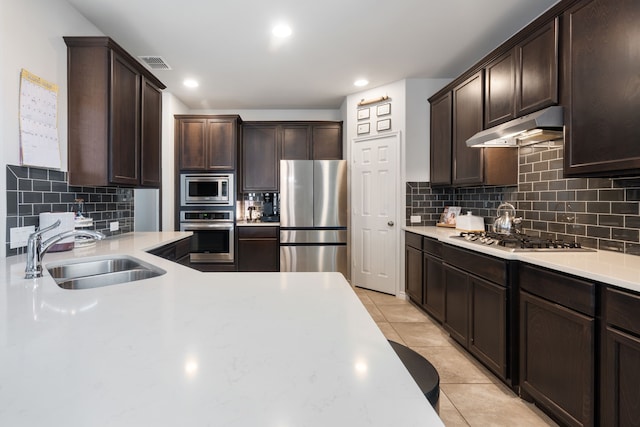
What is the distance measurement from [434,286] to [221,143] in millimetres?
3347

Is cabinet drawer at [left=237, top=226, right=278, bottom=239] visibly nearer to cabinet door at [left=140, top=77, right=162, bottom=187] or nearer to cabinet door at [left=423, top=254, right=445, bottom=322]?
cabinet door at [left=140, top=77, right=162, bottom=187]

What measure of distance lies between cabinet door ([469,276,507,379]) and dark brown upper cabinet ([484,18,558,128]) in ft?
3.95

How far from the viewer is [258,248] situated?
15.4 feet

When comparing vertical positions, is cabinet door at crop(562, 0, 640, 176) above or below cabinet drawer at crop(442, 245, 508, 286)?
above

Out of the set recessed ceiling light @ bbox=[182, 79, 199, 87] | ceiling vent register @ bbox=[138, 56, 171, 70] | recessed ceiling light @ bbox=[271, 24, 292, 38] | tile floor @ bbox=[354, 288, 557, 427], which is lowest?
tile floor @ bbox=[354, 288, 557, 427]

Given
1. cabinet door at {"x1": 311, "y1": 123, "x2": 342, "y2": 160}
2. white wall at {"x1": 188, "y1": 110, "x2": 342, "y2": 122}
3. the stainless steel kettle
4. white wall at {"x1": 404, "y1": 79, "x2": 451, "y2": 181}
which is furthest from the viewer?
white wall at {"x1": 188, "y1": 110, "x2": 342, "y2": 122}

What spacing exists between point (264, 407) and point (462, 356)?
2.49 m

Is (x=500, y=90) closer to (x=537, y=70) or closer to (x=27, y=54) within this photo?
(x=537, y=70)

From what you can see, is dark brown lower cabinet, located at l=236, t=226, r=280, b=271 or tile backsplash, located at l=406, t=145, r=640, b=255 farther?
dark brown lower cabinet, located at l=236, t=226, r=280, b=271

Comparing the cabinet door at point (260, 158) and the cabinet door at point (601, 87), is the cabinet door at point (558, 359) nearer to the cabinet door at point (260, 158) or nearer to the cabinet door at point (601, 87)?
the cabinet door at point (601, 87)

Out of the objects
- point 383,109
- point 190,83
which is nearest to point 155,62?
point 190,83

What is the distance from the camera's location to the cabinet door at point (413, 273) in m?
3.50

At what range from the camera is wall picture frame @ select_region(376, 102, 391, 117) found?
415cm

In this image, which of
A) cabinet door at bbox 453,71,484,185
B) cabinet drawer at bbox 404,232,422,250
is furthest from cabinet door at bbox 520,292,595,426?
cabinet drawer at bbox 404,232,422,250
